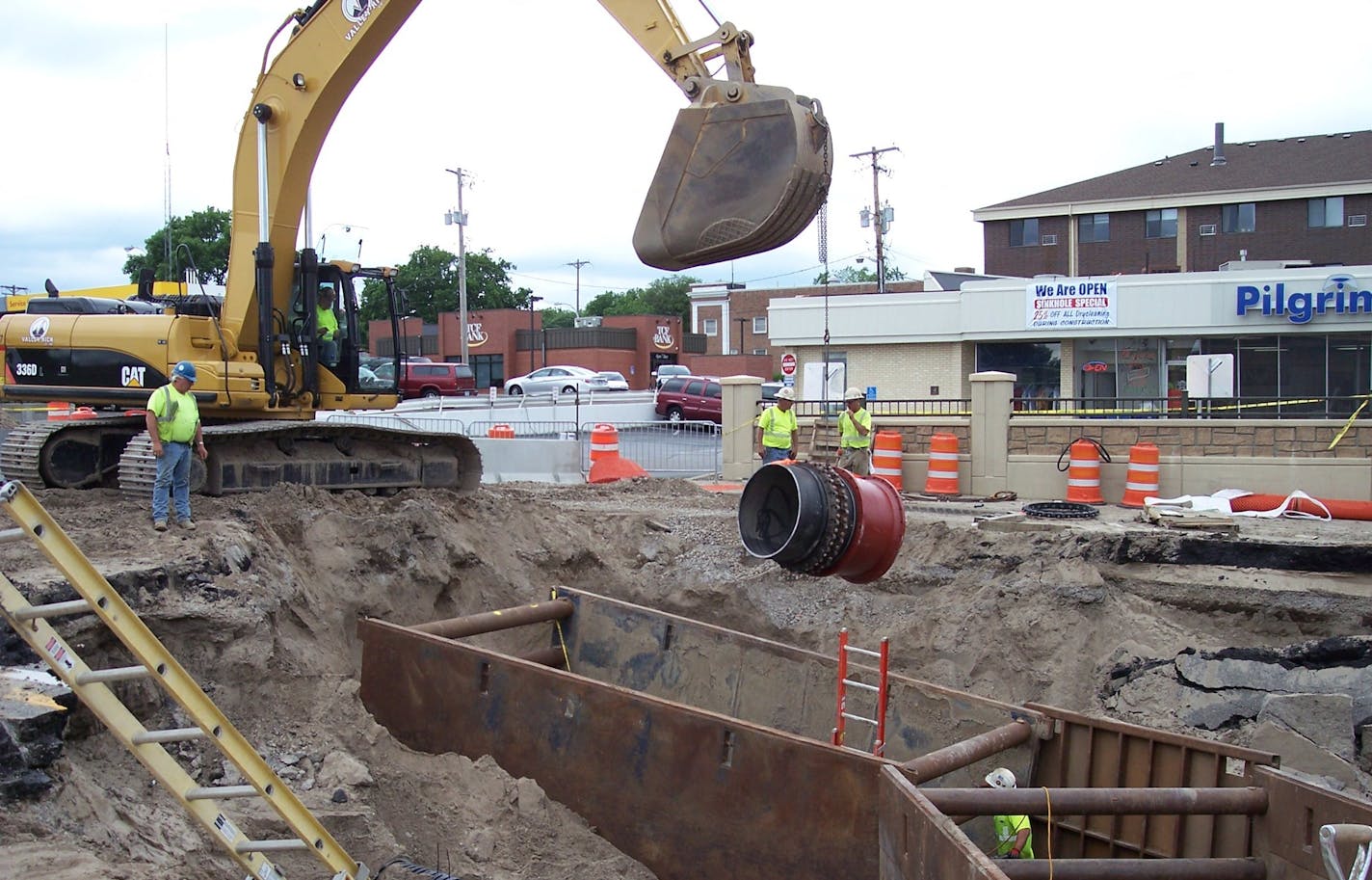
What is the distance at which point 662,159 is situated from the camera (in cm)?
724

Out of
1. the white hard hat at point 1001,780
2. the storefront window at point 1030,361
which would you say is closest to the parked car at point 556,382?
the storefront window at point 1030,361

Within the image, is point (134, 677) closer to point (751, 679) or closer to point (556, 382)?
point (751, 679)

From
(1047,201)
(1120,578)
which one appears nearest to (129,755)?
(1120,578)

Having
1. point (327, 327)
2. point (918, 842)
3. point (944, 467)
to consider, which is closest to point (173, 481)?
point (327, 327)

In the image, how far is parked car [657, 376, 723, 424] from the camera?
1270 inches

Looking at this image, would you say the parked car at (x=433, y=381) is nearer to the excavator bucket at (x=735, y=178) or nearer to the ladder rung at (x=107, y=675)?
the excavator bucket at (x=735, y=178)

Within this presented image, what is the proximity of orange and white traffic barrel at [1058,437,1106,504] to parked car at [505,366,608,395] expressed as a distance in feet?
77.3

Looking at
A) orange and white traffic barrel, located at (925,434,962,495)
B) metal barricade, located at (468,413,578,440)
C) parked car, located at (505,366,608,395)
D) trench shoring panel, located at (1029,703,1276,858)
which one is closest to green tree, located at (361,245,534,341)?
parked car, located at (505,366,608,395)

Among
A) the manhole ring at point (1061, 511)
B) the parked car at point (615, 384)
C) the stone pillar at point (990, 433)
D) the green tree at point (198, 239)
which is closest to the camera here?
the manhole ring at point (1061, 511)

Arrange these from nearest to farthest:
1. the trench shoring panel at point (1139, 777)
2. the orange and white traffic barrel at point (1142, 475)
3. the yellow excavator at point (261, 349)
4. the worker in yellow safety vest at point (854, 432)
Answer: the trench shoring panel at point (1139, 777) → the yellow excavator at point (261, 349) → the worker in yellow safety vest at point (854, 432) → the orange and white traffic barrel at point (1142, 475)

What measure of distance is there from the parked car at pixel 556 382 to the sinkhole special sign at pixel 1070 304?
14442 mm

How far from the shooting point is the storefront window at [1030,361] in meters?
31.5

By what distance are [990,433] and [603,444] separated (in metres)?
5.80

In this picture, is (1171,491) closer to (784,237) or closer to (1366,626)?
(1366,626)
